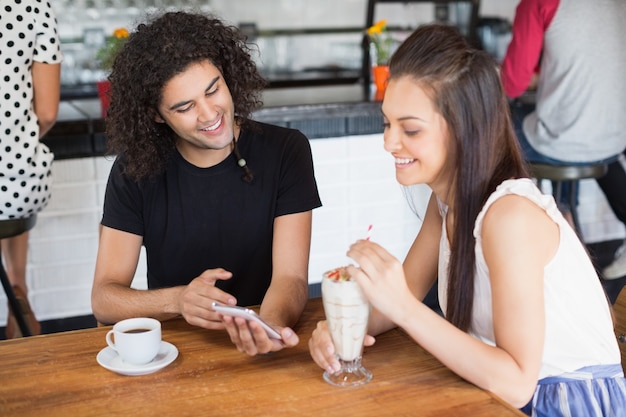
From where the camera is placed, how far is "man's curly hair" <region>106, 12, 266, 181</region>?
6.69 ft

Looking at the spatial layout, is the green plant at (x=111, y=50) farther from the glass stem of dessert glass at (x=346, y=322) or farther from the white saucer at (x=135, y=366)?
the glass stem of dessert glass at (x=346, y=322)

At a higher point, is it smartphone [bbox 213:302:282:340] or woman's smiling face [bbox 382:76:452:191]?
woman's smiling face [bbox 382:76:452:191]

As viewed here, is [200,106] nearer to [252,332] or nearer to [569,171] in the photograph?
[252,332]

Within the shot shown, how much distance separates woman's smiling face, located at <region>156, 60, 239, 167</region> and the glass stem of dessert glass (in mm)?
718

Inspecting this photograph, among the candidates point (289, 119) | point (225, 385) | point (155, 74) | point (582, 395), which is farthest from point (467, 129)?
point (289, 119)

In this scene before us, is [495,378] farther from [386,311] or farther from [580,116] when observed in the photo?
[580,116]

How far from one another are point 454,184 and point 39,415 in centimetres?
85

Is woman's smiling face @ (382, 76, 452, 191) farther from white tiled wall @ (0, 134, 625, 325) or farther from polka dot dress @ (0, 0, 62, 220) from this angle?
white tiled wall @ (0, 134, 625, 325)

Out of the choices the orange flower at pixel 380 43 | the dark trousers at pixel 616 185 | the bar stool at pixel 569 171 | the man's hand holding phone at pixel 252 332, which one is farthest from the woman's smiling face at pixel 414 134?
the dark trousers at pixel 616 185

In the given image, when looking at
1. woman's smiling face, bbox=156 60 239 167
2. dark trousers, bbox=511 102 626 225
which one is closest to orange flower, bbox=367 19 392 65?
dark trousers, bbox=511 102 626 225

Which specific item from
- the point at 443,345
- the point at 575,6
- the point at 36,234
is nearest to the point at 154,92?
the point at 443,345

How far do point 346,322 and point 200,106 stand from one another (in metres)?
0.82

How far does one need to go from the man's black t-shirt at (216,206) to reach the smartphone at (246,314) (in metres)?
0.63

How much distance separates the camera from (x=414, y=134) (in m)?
1.53
